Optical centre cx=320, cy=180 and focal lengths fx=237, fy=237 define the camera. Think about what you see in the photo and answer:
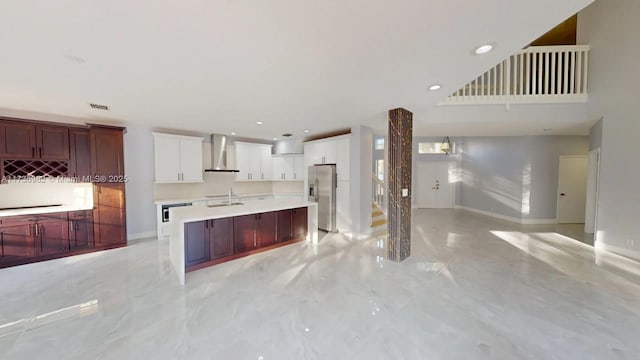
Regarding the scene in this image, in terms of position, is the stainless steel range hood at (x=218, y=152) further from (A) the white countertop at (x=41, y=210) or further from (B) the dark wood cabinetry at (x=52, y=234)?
(B) the dark wood cabinetry at (x=52, y=234)

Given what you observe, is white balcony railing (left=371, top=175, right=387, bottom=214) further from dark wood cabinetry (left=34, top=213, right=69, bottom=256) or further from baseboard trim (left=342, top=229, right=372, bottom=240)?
dark wood cabinetry (left=34, top=213, right=69, bottom=256)

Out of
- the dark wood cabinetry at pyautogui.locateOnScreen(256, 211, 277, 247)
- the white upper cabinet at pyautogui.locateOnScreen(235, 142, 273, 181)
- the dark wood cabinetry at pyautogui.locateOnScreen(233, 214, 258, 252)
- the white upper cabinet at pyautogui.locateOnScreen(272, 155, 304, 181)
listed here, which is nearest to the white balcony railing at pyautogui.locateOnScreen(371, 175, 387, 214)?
the white upper cabinet at pyautogui.locateOnScreen(272, 155, 304, 181)

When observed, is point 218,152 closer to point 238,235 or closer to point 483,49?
point 238,235

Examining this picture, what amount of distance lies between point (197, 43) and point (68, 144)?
408cm

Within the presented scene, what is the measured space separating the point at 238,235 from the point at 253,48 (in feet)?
9.33

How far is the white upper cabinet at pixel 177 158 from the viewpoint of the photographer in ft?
17.1

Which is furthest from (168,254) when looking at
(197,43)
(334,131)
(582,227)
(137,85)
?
(582,227)

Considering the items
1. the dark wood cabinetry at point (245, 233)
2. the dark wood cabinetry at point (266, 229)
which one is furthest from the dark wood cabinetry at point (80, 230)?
the dark wood cabinetry at point (266, 229)

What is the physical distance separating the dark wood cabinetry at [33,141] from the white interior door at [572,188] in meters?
11.1

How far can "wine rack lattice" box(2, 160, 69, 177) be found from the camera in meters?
3.74

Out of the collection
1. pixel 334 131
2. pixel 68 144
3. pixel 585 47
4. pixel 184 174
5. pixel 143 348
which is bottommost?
pixel 143 348

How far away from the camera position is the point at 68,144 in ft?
13.5

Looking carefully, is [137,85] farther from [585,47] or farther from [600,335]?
[585,47]

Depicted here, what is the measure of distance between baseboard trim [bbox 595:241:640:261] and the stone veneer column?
3610 mm
